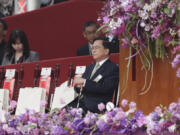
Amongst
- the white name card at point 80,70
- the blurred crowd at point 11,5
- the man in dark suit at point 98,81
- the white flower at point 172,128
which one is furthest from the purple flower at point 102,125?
the blurred crowd at point 11,5

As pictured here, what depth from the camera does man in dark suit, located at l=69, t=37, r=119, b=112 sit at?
164 centimetres

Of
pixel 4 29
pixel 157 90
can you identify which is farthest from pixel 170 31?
pixel 4 29

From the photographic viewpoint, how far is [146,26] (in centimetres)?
105

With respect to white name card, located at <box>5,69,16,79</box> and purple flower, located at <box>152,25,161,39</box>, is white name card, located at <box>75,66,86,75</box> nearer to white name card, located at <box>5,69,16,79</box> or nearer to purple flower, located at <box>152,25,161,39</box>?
white name card, located at <box>5,69,16,79</box>

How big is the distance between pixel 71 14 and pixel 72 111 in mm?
1878

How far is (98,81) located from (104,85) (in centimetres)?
4

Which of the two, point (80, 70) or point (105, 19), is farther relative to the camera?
point (80, 70)

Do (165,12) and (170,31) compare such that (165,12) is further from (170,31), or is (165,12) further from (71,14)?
(71,14)

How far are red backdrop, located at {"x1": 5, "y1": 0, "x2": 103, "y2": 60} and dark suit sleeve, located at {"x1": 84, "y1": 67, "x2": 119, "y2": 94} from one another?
116 cm

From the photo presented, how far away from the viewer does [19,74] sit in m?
2.32

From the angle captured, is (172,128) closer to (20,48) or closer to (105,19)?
(105,19)

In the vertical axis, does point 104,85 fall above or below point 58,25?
below

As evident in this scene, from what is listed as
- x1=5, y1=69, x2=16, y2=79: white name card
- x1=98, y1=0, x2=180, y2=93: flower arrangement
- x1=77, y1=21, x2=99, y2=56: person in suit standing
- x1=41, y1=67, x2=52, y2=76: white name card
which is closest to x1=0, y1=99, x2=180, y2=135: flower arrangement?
x1=98, y1=0, x2=180, y2=93: flower arrangement

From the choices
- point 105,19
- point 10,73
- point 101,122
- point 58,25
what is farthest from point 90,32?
point 101,122
